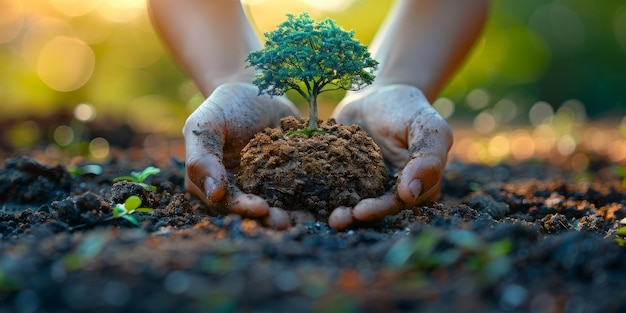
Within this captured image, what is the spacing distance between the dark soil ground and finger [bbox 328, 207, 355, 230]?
44 millimetres

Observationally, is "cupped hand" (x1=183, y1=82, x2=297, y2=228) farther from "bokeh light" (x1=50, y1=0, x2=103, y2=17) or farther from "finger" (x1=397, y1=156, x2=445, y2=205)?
"bokeh light" (x1=50, y1=0, x2=103, y2=17)

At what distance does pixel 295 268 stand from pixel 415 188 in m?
0.99

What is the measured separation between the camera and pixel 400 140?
3178mm

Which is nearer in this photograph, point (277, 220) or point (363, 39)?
point (277, 220)

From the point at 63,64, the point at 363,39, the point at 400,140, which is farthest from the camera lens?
the point at 63,64

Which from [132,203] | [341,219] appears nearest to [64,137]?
[132,203]

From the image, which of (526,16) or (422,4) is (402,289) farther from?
(526,16)

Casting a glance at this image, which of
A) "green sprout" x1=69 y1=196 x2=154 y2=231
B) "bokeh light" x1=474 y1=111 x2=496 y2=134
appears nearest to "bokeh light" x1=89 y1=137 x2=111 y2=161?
"green sprout" x1=69 y1=196 x2=154 y2=231

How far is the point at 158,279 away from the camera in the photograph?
5.36ft

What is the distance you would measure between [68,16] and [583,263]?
11.4 meters

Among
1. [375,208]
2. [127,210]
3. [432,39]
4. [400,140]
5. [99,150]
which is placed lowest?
[99,150]

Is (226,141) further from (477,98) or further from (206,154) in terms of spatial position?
(477,98)

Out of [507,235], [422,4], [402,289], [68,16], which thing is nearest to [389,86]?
[422,4]

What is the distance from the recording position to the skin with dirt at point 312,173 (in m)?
2.67
